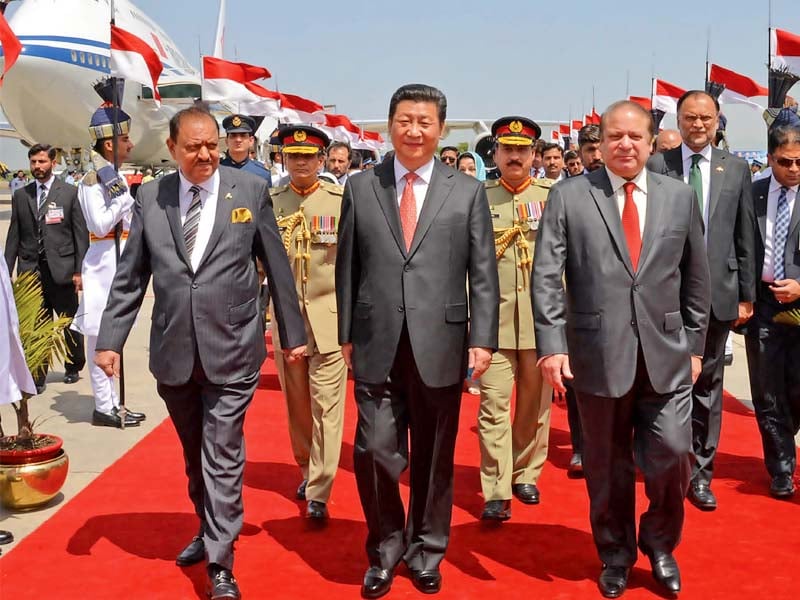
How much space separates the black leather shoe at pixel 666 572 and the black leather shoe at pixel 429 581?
0.90 metres

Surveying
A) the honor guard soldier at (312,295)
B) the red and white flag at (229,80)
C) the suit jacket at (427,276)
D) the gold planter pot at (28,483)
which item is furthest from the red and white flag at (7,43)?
the red and white flag at (229,80)

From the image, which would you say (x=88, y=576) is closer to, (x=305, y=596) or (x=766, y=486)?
(x=305, y=596)

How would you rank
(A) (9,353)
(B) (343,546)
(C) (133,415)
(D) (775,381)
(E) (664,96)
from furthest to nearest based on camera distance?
(E) (664,96) < (C) (133,415) < (D) (775,381) < (A) (9,353) < (B) (343,546)

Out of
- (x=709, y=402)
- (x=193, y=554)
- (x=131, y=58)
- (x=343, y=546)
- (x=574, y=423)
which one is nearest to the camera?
(x=193, y=554)

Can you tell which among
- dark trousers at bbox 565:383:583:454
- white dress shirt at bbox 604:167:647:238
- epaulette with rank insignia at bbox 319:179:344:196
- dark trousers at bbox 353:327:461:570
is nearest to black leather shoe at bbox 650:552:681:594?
dark trousers at bbox 353:327:461:570

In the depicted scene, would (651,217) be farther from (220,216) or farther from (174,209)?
(174,209)

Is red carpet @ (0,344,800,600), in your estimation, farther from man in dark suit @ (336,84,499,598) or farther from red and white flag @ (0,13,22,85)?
red and white flag @ (0,13,22,85)

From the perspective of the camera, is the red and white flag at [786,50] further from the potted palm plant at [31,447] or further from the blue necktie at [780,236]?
the potted palm plant at [31,447]

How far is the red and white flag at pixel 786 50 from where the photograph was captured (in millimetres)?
8117

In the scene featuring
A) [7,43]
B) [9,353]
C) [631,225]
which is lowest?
[9,353]

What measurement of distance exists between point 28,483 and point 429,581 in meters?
2.29

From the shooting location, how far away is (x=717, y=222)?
5094 millimetres

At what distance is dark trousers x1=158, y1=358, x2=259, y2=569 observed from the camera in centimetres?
396

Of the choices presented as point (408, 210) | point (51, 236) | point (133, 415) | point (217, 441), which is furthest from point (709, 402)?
point (51, 236)
